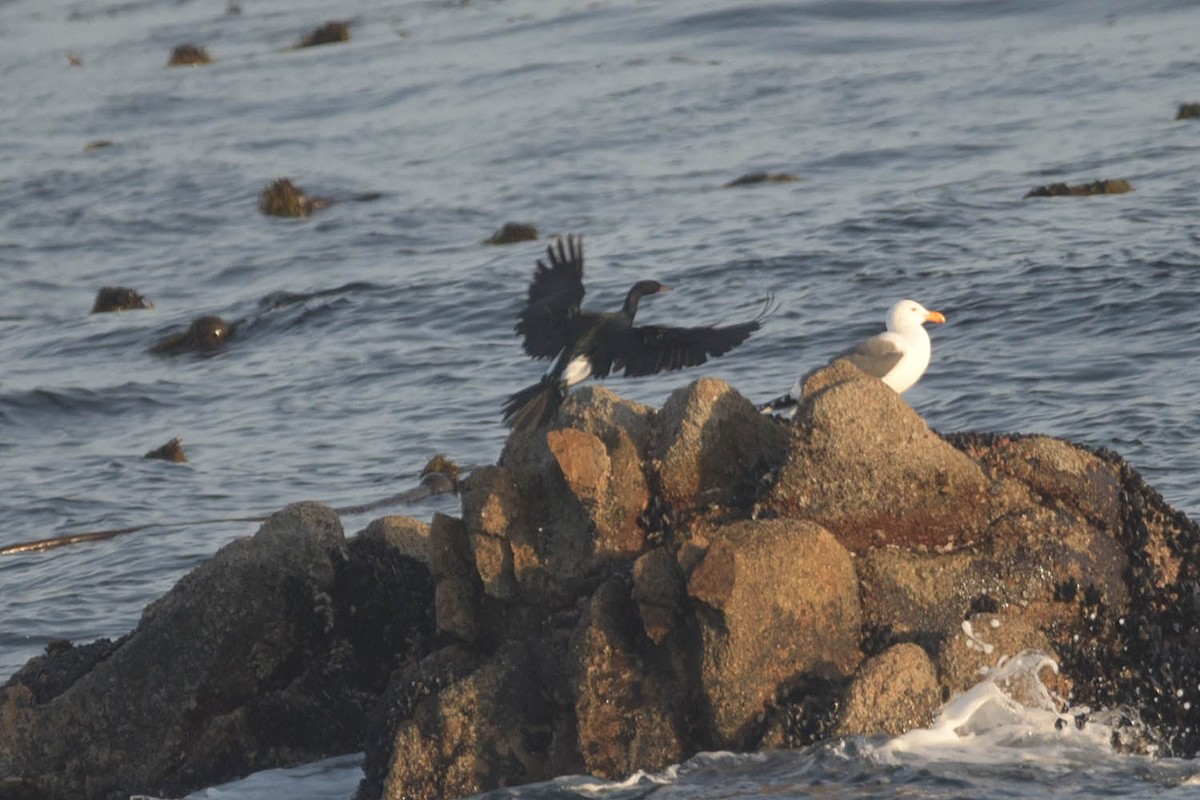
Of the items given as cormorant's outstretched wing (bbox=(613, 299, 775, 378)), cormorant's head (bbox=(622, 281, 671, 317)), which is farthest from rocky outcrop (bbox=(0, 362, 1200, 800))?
cormorant's head (bbox=(622, 281, 671, 317))

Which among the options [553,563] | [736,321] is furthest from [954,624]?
[736,321]

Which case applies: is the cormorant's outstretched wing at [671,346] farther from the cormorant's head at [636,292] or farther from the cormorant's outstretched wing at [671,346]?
the cormorant's head at [636,292]

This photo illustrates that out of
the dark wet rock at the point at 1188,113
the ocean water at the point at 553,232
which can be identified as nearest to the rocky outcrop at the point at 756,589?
the ocean water at the point at 553,232

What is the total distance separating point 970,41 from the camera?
25.3 m

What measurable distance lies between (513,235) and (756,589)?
42.0 ft

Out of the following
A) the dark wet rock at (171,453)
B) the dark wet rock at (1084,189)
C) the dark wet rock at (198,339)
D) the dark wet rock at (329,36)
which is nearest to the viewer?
the dark wet rock at (171,453)

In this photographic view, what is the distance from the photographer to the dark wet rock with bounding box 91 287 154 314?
18203 millimetres

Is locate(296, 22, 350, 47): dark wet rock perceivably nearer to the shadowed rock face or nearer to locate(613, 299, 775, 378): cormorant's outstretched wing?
locate(613, 299, 775, 378): cormorant's outstretched wing

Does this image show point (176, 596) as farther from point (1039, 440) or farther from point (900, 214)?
point (900, 214)

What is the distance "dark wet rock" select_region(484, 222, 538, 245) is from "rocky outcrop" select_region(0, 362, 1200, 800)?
38.1ft

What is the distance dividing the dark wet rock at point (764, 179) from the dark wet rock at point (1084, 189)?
2.98 meters

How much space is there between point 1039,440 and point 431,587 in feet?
8.40

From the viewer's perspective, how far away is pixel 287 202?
69.9 feet

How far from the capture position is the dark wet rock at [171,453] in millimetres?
13125
